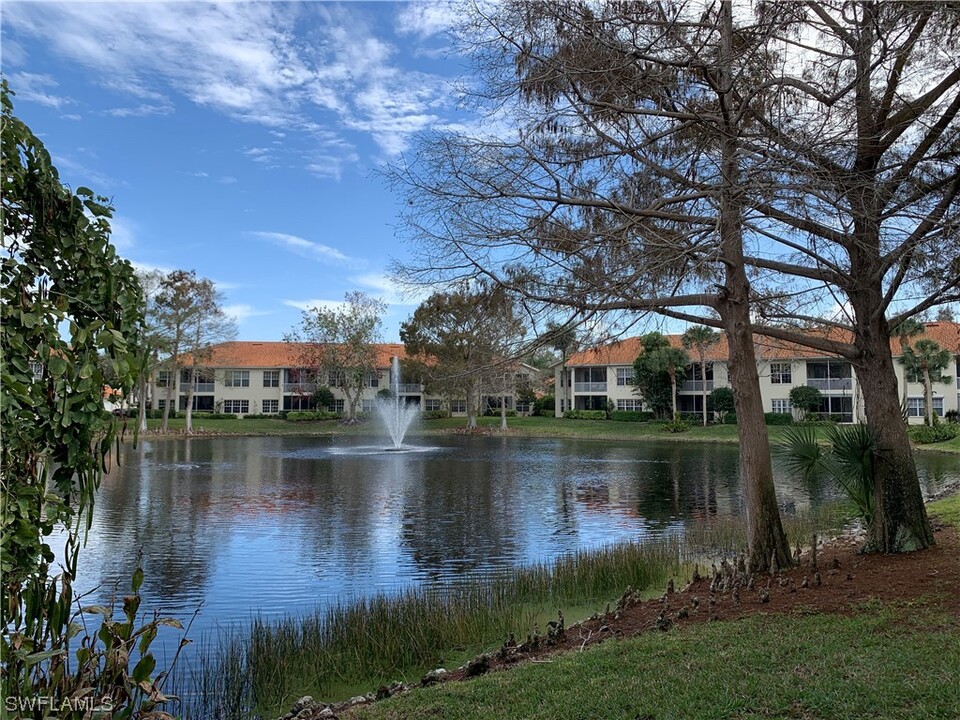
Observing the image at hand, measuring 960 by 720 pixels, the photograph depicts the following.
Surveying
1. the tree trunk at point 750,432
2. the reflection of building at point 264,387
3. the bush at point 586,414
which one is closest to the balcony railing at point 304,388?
the reflection of building at point 264,387

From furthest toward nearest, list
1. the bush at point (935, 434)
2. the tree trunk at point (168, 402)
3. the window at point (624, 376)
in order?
the window at point (624, 376) < the tree trunk at point (168, 402) < the bush at point (935, 434)

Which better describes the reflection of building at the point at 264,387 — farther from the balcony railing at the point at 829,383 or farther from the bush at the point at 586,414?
the balcony railing at the point at 829,383

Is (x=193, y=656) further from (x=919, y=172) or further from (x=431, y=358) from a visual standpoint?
(x=431, y=358)

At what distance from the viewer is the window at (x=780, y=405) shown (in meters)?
56.2

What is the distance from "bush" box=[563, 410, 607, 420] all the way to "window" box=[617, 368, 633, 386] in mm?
3891

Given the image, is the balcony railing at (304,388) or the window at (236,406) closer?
the balcony railing at (304,388)

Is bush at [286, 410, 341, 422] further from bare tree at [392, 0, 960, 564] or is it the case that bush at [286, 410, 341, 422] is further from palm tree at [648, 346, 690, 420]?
bare tree at [392, 0, 960, 564]

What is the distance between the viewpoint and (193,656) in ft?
26.1

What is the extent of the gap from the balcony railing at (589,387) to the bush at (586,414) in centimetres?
425

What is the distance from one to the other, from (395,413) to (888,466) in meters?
53.0

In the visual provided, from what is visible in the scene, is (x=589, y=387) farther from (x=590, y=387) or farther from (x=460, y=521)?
(x=460, y=521)

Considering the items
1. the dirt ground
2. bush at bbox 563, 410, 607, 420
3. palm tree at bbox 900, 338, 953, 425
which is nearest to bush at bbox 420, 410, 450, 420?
bush at bbox 563, 410, 607, 420

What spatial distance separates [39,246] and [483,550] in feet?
37.0

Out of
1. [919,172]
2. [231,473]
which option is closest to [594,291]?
[919,172]
